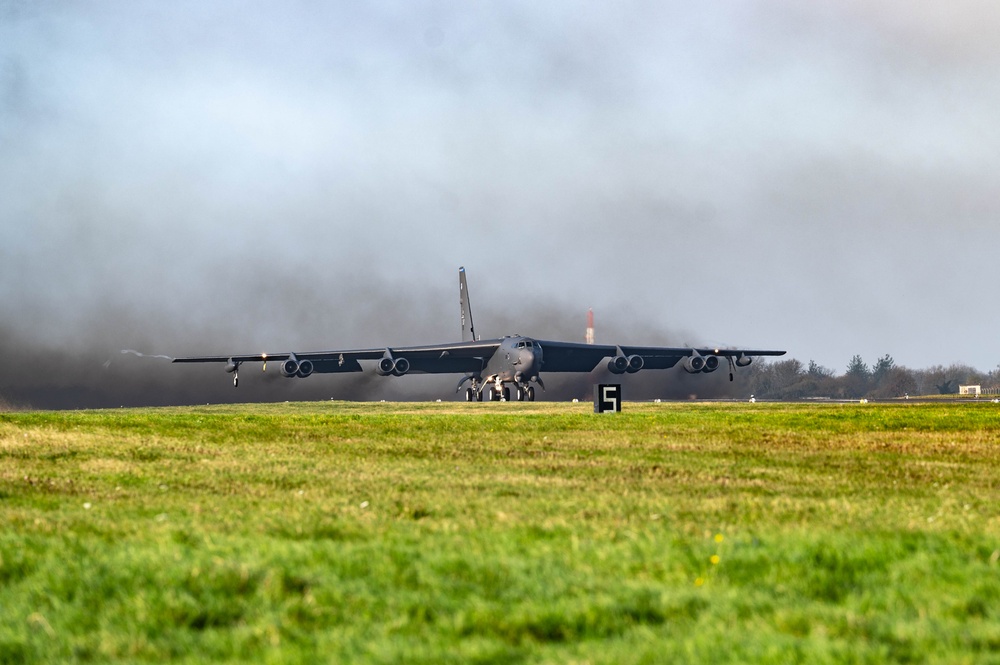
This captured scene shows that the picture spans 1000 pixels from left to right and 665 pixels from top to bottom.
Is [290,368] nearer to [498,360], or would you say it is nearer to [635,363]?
[498,360]

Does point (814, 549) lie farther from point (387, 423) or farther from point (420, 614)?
point (387, 423)

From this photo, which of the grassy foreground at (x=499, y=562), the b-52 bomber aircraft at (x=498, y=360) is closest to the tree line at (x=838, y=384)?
the b-52 bomber aircraft at (x=498, y=360)

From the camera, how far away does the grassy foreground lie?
5844 millimetres

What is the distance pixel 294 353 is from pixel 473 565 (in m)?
68.5

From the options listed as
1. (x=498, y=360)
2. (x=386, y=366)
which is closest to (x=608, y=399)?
(x=498, y=360)

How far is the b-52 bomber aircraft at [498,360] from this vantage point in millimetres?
71688

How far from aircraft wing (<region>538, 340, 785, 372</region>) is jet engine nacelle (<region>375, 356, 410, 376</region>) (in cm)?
1103

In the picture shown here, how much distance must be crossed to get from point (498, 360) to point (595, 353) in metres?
12.2

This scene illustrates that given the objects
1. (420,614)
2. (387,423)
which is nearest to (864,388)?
(387,423)

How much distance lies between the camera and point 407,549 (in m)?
8.14

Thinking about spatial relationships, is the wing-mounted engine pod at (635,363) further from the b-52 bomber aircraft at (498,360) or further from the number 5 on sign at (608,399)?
the number 5 on sign at (608,399)

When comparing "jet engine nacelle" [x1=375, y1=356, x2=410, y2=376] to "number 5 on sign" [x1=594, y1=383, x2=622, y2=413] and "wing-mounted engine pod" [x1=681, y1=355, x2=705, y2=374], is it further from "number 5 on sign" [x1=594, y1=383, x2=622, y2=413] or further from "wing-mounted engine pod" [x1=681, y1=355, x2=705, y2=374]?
"number 5 on sign" [x1=594, y1=383, x2=622, y2=413]

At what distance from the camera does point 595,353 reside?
269 ft

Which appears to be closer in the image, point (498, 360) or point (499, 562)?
point (499, 562)
